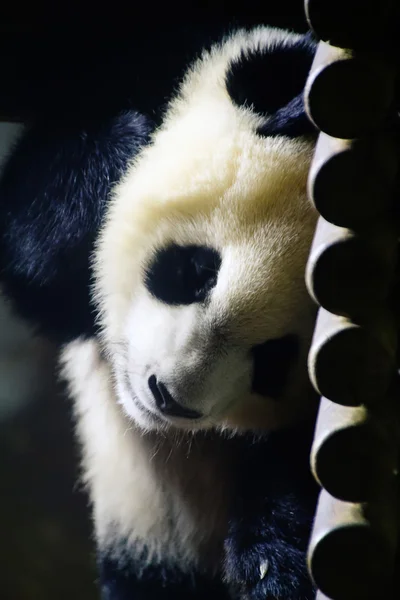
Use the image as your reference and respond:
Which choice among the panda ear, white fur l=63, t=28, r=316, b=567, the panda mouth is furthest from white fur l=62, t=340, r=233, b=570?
the panda ear

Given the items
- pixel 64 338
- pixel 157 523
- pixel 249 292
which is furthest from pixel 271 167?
pixel 157 523

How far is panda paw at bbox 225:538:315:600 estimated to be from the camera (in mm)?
750

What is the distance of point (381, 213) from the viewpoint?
503 millimetres

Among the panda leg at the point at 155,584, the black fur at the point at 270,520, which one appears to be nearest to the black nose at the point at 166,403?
the black fur at the point at 270,520

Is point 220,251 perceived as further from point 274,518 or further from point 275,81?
point 274,518

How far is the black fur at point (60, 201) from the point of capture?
81 cm

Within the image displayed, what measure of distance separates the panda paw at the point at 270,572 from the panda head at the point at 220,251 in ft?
0.46

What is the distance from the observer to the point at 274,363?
0.74 m

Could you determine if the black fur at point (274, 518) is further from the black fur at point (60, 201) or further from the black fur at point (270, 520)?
the black fur at point (60, 201)

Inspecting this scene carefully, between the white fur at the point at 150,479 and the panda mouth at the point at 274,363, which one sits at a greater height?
the panda mouth at the point at 274,363

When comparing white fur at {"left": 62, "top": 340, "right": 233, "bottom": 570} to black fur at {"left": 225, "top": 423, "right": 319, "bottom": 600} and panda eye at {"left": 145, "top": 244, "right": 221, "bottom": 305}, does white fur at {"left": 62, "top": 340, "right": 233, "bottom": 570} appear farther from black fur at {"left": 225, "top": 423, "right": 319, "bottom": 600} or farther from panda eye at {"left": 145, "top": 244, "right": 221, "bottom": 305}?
panda eye at {"left": 145, "top": 244, "right": 221, "bottom": 305}

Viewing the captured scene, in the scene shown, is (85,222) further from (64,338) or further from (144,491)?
(144,491)

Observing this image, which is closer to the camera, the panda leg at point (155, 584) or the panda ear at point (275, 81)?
the panda ear at point (275, 81)

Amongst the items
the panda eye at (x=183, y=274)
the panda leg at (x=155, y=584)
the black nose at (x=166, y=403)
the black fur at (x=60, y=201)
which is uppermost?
the black fur at (x=60, y=201)
